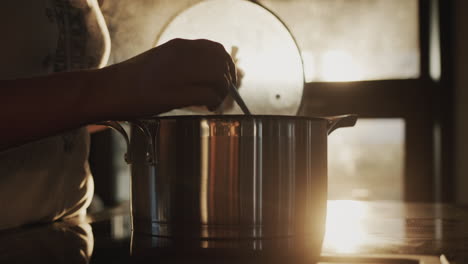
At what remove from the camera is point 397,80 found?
6.07 feet

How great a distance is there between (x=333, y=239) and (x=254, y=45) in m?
0.25

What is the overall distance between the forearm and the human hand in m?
0.02

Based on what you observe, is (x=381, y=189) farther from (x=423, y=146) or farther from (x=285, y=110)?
(x=285, y=110)

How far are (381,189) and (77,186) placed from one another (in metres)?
1.45

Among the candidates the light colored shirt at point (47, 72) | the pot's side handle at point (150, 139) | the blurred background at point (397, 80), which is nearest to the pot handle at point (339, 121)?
the pot's side handle at point (150, 139)

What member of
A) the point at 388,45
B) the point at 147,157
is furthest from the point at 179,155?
the point at 388,45

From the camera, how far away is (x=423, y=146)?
1888mm

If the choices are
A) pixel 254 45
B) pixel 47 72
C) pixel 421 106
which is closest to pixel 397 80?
pixel 421 106

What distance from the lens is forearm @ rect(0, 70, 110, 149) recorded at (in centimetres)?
43

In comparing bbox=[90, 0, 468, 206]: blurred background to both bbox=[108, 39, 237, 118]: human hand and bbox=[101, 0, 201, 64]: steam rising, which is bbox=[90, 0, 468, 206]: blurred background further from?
bbox=[108, 39, 237, 118]: human hand

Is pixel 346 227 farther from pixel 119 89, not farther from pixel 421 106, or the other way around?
pixel 421 106

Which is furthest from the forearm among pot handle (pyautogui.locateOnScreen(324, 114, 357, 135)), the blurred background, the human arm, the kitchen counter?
the blurred background

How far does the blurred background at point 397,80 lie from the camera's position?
1.84 meters

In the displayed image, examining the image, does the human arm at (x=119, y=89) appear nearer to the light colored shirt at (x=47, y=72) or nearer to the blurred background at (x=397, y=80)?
the light colored shirt at (x=47, y=72)
